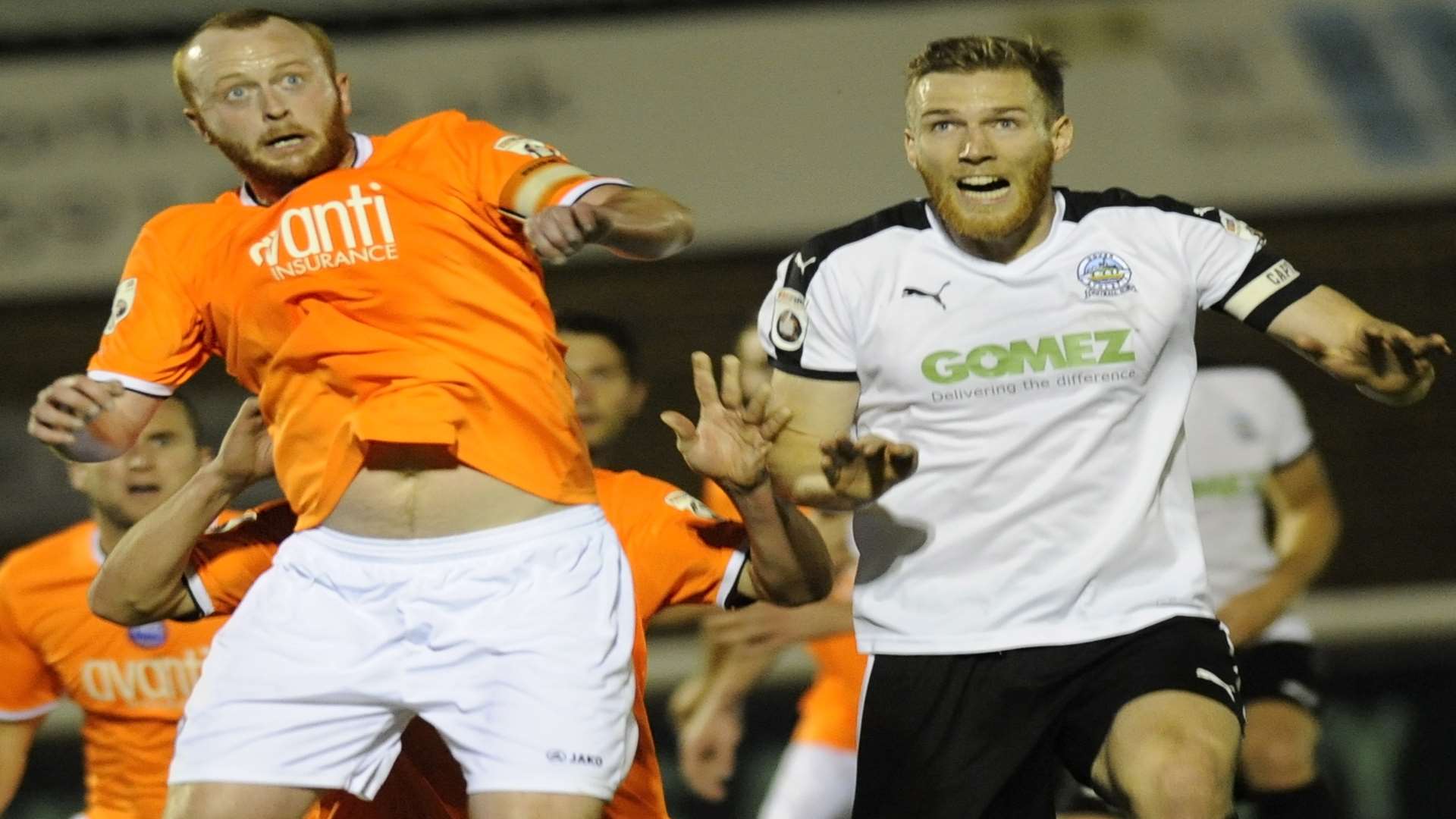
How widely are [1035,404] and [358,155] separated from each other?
142 centimetres

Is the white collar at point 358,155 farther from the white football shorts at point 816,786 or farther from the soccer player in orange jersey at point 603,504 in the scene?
the white football shorts at point 816,786

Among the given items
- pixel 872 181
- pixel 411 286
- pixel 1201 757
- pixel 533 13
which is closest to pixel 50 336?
pixel 533 13

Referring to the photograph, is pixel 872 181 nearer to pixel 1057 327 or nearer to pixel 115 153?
pixel 115 153

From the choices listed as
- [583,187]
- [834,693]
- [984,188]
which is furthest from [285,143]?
[834,693]

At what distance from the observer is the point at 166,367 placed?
4.17m

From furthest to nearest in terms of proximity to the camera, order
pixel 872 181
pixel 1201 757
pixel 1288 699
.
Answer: pixel 872 181 < pixel 1288 699 < pixel 1201 757

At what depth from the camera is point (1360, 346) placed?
4047 millimetres

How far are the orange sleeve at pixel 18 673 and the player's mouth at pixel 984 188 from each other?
9.75 feet

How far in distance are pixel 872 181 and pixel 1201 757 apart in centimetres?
533

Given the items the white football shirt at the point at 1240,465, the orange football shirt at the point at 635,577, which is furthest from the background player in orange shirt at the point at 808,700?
the orange football shirt at the point at 635,577

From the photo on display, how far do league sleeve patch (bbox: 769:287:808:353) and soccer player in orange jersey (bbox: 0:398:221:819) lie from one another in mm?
2019

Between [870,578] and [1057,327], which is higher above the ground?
[1057,327]

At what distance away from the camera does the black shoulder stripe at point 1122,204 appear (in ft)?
14.1

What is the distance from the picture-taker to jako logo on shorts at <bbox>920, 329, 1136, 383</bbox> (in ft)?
13.6
